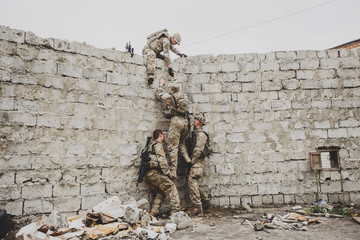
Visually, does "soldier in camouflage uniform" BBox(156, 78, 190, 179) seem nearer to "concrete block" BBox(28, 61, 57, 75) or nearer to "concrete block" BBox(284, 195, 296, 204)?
"concrete block" BBox(28, 61, 57, 75)

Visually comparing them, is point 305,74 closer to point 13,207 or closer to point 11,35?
point 11,35

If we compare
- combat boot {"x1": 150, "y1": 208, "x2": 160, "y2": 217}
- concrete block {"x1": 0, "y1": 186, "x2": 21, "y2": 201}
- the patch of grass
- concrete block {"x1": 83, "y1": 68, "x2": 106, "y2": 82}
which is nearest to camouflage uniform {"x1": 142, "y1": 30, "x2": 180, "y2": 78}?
concrete block {"x1": 83, "y1": 68, "x2": 106, "y2": 82}

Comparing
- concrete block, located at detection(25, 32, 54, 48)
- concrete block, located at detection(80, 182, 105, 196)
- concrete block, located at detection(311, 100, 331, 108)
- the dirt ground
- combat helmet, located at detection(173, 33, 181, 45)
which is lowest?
the dirt ground

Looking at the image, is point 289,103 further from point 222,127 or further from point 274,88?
point 222,127

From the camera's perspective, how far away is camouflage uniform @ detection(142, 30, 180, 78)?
5527mm

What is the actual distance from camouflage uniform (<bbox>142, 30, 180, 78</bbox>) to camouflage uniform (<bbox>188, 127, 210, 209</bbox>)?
5.31ft

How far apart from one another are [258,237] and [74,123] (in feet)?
11.2

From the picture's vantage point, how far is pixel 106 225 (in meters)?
3.94

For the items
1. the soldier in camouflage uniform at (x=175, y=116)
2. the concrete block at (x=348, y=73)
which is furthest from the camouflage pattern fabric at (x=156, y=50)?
the concrete block at (x=348, y=73)

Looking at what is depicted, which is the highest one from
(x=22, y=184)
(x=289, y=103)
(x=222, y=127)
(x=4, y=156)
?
(x=289, y=103)

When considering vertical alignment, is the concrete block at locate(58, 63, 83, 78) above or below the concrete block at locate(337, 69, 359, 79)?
below

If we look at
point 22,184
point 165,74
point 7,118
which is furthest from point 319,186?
point 7,118

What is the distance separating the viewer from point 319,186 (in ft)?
18.5

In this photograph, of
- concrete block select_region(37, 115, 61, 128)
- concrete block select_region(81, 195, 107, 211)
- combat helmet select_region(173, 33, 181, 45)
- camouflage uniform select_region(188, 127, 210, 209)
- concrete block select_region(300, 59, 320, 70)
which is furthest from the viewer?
combat helmet select_region(173, 33, 181, 45)
